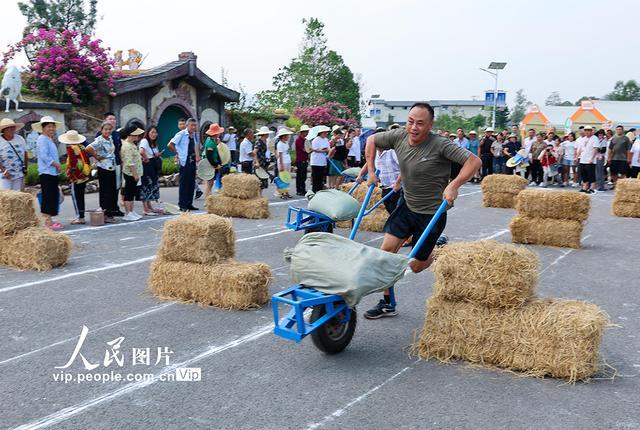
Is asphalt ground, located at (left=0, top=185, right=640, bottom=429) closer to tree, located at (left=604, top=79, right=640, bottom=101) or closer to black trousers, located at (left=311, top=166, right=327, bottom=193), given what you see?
black trousers, located at (left=311, top=166, right=327, bottom=193)

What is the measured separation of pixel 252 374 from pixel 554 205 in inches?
293

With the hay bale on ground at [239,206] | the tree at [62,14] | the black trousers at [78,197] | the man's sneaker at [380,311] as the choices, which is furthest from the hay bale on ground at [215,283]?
the tree at [62,14]

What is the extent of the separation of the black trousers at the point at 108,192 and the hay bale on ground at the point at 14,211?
3.64 meters

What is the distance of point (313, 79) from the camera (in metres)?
46.9

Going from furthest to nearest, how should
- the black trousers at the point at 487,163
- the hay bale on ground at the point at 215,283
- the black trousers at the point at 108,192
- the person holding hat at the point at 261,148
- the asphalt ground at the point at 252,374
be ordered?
the black trousers at the point at 487,163 → the person holding hat at the point at 261,148 → the black trousers at the point at 108,192 → the hay bale on ground at the point at 215,283 → the asphalt ground at the point at 252,374

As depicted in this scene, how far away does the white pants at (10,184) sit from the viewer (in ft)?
32.4

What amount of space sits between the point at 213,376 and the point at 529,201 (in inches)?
297

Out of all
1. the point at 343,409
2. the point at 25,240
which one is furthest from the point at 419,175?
the point at 25,240

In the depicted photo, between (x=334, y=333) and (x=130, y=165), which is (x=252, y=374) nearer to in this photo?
(x=334, y=333)

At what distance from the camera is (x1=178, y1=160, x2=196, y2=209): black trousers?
13.1 metres

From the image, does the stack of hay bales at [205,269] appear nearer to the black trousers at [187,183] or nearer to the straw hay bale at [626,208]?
the black trousers at [187,183]

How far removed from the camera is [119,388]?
4.31 metres

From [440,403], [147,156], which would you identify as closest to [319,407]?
[440,403]

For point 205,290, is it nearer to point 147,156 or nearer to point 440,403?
point 440,403
